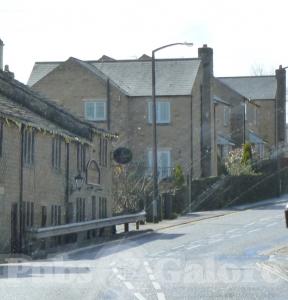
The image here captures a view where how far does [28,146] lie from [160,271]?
12.7 m

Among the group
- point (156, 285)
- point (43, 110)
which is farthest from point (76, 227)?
point (156, 285)

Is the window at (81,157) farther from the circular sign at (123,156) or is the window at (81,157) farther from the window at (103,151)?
the circular sign at (123,156)

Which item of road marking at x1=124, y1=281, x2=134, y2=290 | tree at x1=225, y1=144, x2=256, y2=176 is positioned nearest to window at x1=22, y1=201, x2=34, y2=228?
road marking at x1=124, y1=281, x2=134, y2=290

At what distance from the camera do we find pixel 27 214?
97.6 ft

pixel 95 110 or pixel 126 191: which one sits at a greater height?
pixel 95 110

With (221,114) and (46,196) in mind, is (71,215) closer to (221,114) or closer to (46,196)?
(46,196)

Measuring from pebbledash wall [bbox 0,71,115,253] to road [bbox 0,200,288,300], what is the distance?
114 inches

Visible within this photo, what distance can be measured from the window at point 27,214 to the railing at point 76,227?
1.53 m


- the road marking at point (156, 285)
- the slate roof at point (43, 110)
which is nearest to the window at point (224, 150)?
the slate roof at point (43, 110)

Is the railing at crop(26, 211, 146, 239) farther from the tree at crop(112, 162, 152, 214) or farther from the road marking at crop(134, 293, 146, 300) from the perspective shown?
the road marking at crop(134, 293, 146, 300)

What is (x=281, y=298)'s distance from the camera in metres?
Result: 14.4

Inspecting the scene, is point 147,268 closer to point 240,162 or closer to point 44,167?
point 44,167

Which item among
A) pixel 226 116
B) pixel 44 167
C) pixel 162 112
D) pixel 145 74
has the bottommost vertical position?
pixel 44 167

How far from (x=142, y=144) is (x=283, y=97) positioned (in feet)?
91.2
